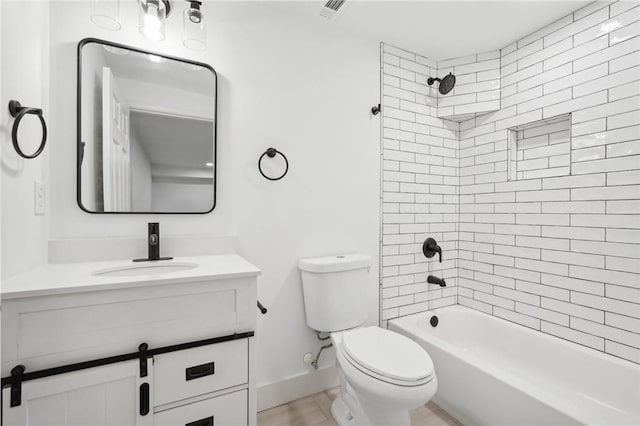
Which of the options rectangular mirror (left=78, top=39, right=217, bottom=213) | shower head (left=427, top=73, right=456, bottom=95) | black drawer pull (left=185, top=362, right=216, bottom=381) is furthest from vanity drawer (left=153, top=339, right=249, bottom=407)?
shower head (left=427, top=73, right=456, bottom=95)

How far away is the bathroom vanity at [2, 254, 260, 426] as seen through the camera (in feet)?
2.90

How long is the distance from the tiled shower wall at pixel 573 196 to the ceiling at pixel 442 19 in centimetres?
14

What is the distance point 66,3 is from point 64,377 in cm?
157

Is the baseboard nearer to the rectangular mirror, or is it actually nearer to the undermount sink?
the undermount sink

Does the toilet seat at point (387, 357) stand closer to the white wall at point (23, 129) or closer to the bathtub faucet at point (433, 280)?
the bathtub faucet at point (433, 280)

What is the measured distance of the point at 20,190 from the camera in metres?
1.11

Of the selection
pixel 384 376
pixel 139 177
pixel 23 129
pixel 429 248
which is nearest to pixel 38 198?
pixel 23 129

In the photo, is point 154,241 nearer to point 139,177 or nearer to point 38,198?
point 139,177

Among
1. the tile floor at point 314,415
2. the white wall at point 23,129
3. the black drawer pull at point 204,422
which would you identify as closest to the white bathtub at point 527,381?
the tile floor at point 314,415

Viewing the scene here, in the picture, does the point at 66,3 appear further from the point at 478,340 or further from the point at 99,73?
the point at 478,340

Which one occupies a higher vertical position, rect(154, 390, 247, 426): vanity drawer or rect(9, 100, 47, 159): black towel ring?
rect(9, 100, 47, 159): black towel ring

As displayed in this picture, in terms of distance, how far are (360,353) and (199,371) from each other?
0.72 meters

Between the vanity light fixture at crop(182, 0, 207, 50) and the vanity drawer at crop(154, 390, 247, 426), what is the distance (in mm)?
1596

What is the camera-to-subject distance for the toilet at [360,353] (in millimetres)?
1227
